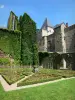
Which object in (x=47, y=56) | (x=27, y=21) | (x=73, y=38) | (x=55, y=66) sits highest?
(x=27, y=21)

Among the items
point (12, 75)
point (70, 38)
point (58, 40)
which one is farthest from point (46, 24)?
point (12, 75)

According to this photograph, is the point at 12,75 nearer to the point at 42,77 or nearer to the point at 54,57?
the point at 42,77

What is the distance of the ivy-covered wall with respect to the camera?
999 inches

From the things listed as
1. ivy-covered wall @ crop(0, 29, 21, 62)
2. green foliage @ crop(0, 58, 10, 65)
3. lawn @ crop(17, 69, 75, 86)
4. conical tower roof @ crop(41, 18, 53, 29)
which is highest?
conical tower roof @ crop(41, 18, 53, 29)

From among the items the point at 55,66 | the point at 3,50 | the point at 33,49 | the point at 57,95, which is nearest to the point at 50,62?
the point at 55,66

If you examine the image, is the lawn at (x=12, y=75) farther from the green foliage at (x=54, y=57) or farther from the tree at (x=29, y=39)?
the green foliage at (x=54, y=57)

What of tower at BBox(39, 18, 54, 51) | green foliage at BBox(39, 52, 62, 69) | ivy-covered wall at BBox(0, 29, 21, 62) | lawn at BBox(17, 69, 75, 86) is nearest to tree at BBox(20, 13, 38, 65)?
ivy-covered wall at BBox(0, 29, 21, 62)

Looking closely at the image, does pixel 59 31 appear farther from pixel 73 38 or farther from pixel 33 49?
pixel 33 49

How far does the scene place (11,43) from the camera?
26266 mm

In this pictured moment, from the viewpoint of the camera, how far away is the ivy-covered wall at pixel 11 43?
2538 centimetres

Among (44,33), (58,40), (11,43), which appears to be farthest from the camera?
(44,33)

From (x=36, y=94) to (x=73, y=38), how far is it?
91.6 ft

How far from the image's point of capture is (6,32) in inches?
1038

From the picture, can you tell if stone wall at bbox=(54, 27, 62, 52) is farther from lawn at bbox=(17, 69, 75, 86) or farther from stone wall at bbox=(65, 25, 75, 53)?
lawn at bbox=(17, 69, 75, 86)
